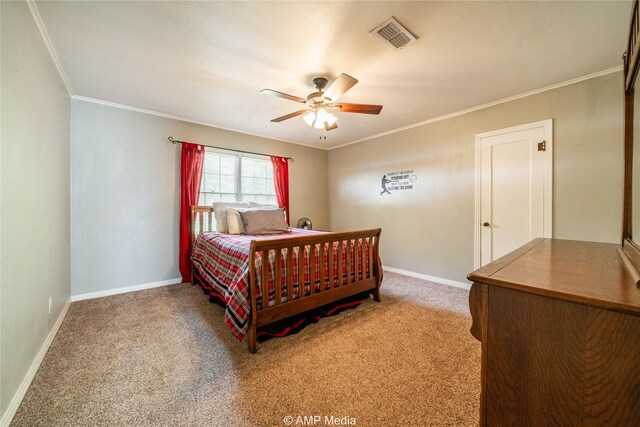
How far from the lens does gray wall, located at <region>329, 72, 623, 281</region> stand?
2320 millimetres

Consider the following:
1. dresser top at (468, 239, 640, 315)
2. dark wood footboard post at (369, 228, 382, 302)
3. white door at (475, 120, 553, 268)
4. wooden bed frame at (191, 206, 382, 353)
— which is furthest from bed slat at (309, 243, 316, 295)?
white door at (475, 120, 553, 268)

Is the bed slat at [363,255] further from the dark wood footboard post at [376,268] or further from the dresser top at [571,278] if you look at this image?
the dresser top at [571,278]

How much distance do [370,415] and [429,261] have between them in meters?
2.76

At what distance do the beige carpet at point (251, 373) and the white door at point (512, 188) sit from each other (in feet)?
3.91

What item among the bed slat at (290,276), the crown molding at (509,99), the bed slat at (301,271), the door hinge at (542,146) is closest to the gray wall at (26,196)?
the bed slat at (290,276)

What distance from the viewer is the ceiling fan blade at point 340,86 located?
75.3 inches

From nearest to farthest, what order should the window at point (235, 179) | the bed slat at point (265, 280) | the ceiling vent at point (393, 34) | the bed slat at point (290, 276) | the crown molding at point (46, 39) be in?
the crown molding at point (46, 39)
the ceiling vent at point (393, 34)
the bed slat at point (265, 280)
the bed slat at point (290, 276)
the window at point (235, 179)

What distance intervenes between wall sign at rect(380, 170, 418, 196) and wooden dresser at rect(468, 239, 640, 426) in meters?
3.23

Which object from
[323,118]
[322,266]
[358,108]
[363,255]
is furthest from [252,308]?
[358,108]

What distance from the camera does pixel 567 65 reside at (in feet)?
7.27

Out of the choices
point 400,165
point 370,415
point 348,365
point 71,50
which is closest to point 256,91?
point 71,50

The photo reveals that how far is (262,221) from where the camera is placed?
348cm

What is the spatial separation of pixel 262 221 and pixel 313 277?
1524 millimetres

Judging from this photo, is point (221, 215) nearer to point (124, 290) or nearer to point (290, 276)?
point (124, 290)
